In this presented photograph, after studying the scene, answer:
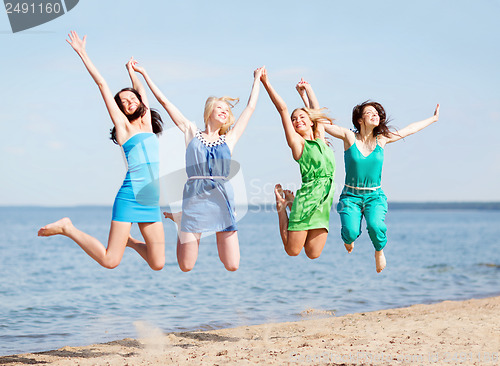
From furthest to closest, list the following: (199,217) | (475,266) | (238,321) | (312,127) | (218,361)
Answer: (475,266), (238,321), (218,361), (312,127), (199,217)

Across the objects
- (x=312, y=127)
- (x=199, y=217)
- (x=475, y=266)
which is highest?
(x=312, y=127)

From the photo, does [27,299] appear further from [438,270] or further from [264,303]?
[438,270]

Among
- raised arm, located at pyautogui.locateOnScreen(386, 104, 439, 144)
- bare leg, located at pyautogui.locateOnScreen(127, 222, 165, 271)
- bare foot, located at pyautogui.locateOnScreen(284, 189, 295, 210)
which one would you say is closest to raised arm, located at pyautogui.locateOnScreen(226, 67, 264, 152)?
bare foot, located at pyautogui.locateOnScreen(284, 189, 295, 210)

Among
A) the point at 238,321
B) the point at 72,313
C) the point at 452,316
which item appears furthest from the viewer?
the point at 72,313

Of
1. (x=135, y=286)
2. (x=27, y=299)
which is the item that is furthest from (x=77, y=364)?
(x=135, y=286)

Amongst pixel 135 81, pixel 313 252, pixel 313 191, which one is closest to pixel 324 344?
pixel 313 252

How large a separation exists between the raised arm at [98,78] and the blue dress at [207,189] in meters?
0.91

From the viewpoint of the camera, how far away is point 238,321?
13.4 meters

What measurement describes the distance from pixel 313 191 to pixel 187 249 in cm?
176

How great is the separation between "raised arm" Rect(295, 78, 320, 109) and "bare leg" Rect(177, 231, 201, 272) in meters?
2.38

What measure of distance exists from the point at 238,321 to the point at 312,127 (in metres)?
7.16

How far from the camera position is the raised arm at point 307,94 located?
7.62m

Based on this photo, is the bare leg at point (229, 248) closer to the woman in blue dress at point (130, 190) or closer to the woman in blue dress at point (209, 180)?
the woman in blue dress at point (209, 180)

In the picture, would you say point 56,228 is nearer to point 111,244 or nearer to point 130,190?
point 111,244
